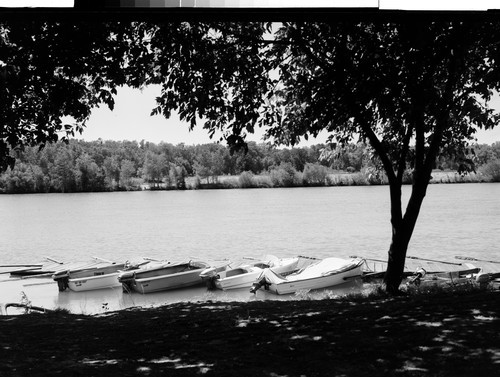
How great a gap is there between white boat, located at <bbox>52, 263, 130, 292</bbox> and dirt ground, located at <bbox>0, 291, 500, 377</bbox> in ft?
1.62

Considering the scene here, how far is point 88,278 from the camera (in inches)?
173

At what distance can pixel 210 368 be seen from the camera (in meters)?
2.67

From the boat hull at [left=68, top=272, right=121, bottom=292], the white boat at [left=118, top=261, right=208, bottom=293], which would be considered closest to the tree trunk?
the white boat at [left=118, top=261, right=208, bottom=293]

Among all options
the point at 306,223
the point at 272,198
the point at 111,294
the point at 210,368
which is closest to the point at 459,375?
the point at 210,368

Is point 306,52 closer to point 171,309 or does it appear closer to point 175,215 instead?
point 175,215

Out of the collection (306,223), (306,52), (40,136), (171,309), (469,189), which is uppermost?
(306,52)

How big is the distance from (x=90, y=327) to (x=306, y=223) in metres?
1.94

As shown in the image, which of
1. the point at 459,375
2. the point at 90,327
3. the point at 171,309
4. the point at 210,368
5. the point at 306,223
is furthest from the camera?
the point at 306,223

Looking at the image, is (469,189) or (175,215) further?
(469,189)

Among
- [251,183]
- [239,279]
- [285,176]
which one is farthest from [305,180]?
[239,279]

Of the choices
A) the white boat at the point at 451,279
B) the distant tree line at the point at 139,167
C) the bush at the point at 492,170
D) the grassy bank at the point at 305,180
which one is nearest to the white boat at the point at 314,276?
the white boat at the point at 451,279

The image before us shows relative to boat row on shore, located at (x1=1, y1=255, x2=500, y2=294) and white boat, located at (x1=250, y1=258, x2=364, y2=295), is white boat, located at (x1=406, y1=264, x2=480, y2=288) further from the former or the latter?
white boat, located at (x1=250, y1=258, x2=364, y2=295)

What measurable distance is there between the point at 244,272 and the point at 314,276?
77 centimetres

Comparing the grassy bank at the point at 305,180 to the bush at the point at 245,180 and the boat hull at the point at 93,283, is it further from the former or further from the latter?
the boat hull at the point at 93,283
